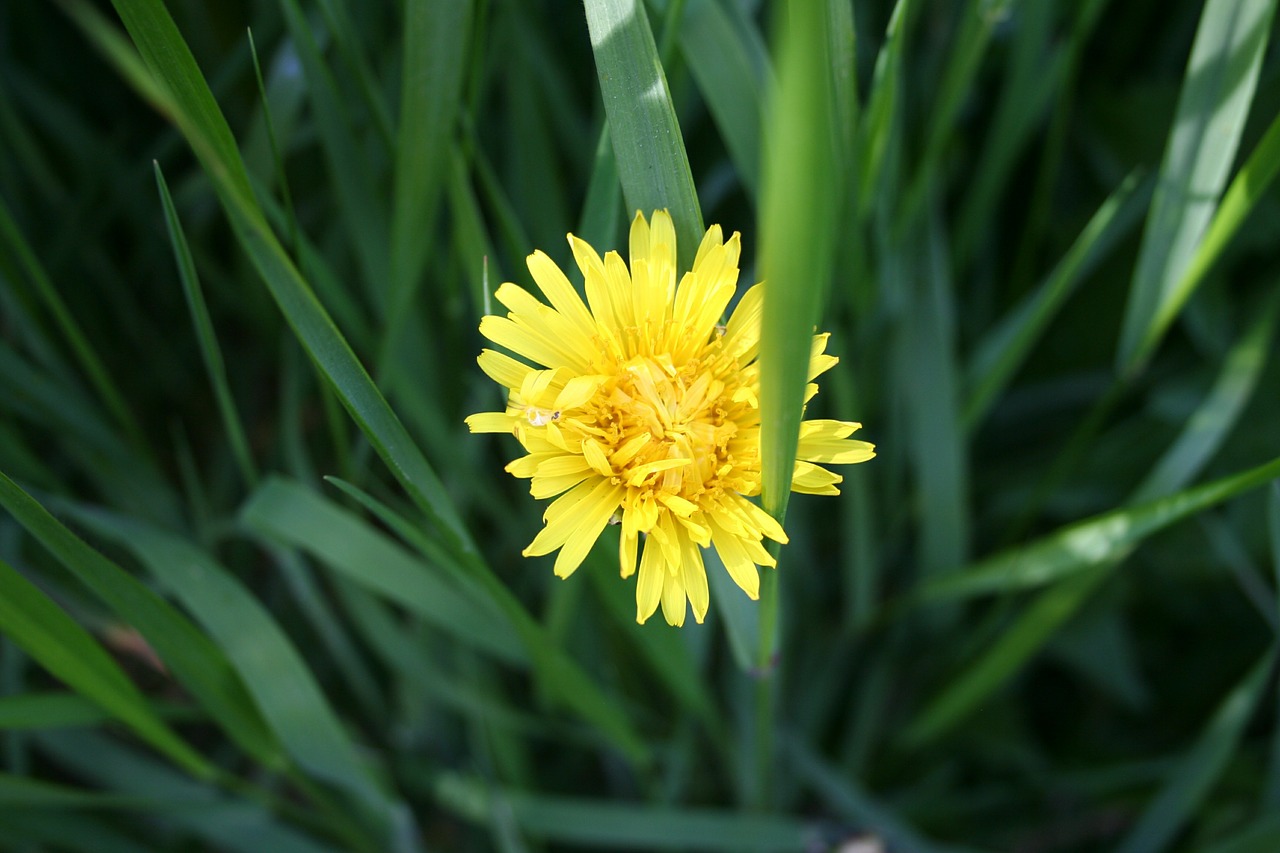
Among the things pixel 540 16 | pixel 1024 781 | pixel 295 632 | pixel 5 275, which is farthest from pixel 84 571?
pixel 1024 781

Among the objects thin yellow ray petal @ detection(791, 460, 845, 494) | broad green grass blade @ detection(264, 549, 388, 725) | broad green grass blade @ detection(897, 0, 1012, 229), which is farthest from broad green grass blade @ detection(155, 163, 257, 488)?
broad green grass blade @ detection(897, 0, 1012, 229)

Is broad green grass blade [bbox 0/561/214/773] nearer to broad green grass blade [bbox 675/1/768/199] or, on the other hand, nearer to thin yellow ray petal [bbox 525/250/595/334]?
thin yellow ray petal [bbox 525/250/595/334]

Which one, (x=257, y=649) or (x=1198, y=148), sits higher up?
(x=1198, y=148)

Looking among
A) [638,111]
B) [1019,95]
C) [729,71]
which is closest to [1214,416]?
[1019,95]

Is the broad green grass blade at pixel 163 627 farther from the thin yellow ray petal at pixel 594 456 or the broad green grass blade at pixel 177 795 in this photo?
the thin yellow ray petal at pixel 594 456

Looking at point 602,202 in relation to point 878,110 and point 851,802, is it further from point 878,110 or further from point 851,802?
point 851,802
